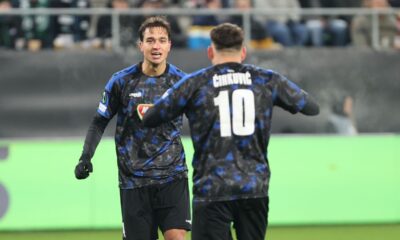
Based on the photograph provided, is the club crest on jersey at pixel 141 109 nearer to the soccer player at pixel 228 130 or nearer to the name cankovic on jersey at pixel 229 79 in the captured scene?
the soccer player at pixel 228 130

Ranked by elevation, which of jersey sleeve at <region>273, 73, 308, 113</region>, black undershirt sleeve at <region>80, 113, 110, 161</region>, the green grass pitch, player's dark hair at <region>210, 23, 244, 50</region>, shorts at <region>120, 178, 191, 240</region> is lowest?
the green grass pitch

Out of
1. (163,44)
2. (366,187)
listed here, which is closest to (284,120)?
(366,187)

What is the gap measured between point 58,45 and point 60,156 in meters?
2.23

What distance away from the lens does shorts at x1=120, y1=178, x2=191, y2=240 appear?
825 cm

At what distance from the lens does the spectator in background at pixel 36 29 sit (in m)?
15.1

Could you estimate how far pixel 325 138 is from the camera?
47.0 ft

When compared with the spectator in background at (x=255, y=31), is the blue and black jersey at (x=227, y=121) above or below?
below

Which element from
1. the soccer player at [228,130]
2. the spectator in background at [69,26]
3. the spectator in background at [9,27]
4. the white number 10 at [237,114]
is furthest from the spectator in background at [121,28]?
the white number 10 at [237,114]

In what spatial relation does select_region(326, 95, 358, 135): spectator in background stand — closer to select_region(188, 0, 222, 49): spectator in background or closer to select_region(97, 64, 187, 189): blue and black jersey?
select_region(188, 0, 222, 49): spectator in background

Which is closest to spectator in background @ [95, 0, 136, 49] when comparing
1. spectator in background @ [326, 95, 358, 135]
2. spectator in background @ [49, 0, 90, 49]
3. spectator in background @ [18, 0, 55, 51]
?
spectator in background @ [49, 0, 90, 49]

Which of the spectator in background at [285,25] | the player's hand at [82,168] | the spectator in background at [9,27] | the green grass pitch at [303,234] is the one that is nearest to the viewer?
the player's hand at [82,168]

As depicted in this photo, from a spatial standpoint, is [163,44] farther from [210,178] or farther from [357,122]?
[357,122]

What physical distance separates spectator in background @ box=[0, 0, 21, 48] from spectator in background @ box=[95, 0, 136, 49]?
1168 mm

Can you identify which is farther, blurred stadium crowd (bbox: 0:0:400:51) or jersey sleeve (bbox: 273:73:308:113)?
blurred stadium crowd (bbox: 0:0:400:51)
